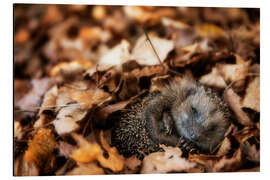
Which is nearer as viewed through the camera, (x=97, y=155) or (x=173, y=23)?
(x=97, y=155)

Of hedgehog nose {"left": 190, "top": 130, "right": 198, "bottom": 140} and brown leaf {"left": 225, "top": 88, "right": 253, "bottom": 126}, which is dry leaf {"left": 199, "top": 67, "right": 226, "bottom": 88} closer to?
brown leaf {"left": 225, "top": 88, "right": 253, "bottom": 126}

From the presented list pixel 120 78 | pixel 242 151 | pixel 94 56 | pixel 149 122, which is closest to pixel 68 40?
pixel 94 56

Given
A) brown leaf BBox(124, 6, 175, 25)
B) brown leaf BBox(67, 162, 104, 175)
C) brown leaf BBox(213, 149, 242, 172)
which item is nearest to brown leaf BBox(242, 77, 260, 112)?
brown leaf BBox(213, 149, 242, 172)

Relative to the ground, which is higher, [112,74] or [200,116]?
[112,74]

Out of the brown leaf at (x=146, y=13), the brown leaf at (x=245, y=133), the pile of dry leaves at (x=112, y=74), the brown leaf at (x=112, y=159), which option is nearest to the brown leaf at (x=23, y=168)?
the pile of dry leaves at (x=112, y=74)

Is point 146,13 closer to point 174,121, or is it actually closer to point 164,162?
point 174,121

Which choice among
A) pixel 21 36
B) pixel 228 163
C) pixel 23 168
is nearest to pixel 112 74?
pixel 21 36
